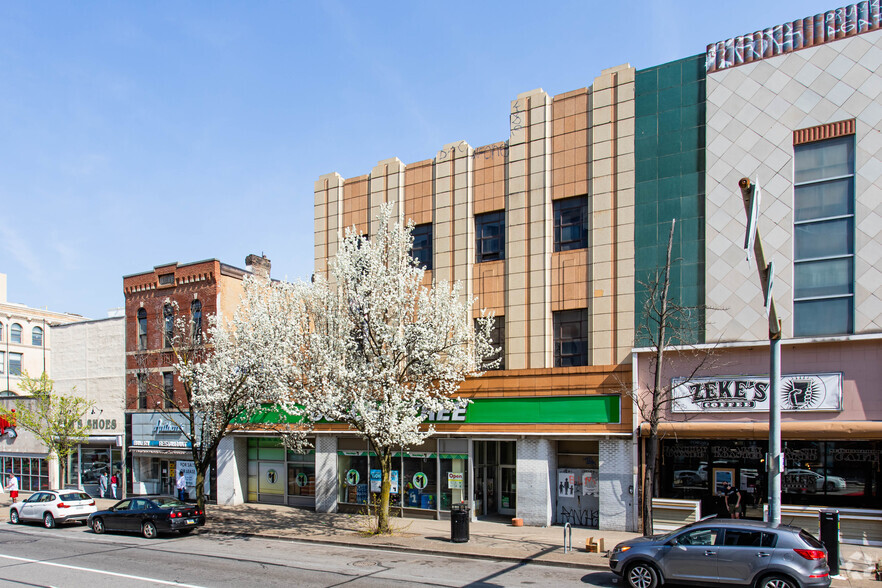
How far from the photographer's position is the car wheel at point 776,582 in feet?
42.9

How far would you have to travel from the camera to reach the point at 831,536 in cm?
1558

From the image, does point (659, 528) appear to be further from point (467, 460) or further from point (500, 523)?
point (467, 460)

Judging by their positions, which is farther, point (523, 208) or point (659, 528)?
point (523, 208)

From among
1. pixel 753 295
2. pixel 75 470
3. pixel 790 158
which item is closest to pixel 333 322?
pixel 753 295

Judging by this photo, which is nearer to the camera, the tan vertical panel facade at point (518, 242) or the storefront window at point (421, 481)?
the tan vertical panel facade at point (518, 242)

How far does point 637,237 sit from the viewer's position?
23.1 m

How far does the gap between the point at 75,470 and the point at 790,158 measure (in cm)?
3867

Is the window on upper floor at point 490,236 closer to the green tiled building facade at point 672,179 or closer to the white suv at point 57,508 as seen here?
the green tiled building facade at point 672,179

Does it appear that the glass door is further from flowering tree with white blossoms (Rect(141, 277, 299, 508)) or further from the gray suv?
the gray suv

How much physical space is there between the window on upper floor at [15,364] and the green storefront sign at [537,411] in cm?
5029

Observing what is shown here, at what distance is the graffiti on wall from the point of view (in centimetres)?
1997

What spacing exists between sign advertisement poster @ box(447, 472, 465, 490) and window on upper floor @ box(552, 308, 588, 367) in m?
5.56

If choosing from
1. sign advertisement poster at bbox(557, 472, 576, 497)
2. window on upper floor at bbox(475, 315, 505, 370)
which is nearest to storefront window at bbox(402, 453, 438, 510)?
window on upper floor at bbox(475, 315, 505, 370)

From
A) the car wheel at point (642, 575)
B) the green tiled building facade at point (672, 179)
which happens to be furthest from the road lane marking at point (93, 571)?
the green tiled building facade at point (672, 179)
